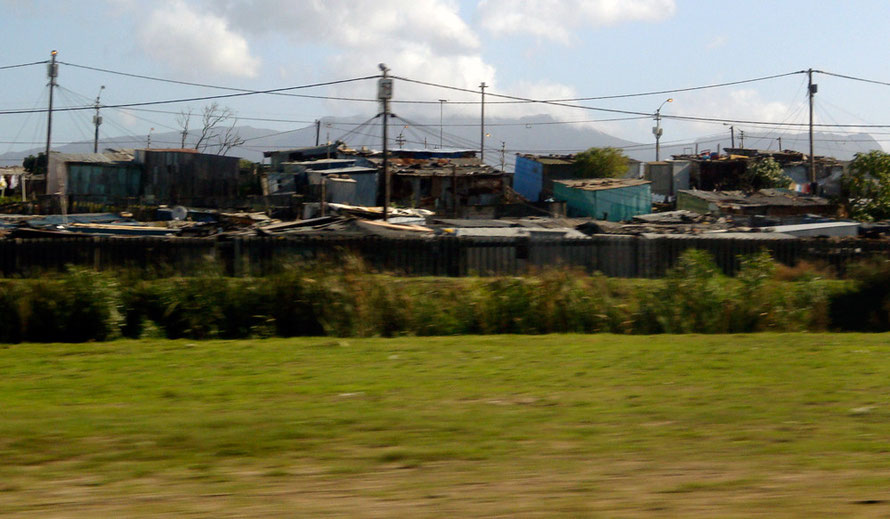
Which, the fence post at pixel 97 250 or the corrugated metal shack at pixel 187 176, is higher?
the corrugated metal shack at pixel 187 176

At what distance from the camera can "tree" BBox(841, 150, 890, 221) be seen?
44.8 m

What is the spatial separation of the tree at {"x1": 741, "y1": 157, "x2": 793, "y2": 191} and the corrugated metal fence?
34.2m

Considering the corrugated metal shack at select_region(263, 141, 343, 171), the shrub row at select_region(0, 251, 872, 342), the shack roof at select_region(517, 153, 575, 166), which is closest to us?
the shrub row at select_region(0, 251, 872, 342)

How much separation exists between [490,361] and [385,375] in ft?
6.04

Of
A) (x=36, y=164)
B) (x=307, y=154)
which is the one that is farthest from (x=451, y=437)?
(x=36, y=164)

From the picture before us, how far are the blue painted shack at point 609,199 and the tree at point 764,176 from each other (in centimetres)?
1090

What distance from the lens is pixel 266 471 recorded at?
6.32 m

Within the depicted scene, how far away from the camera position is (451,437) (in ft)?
23.6

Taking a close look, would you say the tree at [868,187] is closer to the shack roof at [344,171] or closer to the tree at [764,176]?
the tree at [764,176]

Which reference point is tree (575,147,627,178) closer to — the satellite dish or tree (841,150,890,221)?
tree (841,150,890,221)

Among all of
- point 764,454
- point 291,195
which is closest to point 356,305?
point 764,454

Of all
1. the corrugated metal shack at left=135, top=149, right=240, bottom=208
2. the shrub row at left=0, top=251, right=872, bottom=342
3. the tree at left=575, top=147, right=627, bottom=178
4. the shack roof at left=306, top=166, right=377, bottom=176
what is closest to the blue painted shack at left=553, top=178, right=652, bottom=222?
the tree at left=575, top=147, right=627, bottom=178

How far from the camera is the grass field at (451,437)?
5.67 m

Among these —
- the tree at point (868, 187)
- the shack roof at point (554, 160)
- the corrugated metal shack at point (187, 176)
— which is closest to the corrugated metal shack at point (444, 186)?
the shack roof at point (554, 160)
